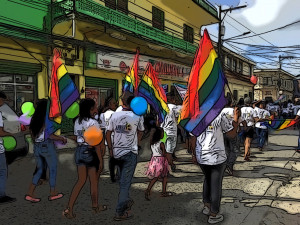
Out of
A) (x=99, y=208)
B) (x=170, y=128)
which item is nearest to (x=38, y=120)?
(x=99, y=208)

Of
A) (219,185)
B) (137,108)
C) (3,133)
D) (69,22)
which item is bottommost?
(219,185)

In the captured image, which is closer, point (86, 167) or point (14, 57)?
point (86, 167)

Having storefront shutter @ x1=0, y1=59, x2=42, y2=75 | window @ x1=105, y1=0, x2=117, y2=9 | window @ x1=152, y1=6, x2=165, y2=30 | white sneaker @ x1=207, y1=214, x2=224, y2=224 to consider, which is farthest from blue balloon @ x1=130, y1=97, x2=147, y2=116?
window @ x1=152, y1=6, x2=165, y2=30

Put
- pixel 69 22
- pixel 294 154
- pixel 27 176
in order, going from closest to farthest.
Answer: pixel 27 176 → pixel 294 154 → pixel 69 22

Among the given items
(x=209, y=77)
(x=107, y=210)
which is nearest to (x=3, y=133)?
(x=107, y=210)

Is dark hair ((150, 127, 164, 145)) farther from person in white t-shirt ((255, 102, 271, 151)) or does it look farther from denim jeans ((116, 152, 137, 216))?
person in white t-shirt ((255, 102, 271, 151))

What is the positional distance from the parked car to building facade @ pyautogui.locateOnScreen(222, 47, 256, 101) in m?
26.5

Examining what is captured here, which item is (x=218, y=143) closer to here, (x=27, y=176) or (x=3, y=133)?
(x=3, y=133)

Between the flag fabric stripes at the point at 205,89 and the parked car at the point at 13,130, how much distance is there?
119 inches

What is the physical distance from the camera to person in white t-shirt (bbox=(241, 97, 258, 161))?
25.0ft

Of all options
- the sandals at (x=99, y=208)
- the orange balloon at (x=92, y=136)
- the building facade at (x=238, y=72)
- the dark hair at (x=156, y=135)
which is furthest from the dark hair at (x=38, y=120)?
the building facade at (x=238, y=72)

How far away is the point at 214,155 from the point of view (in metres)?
3.40

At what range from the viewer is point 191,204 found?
4.24 m

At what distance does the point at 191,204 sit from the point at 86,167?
1.75 metres
